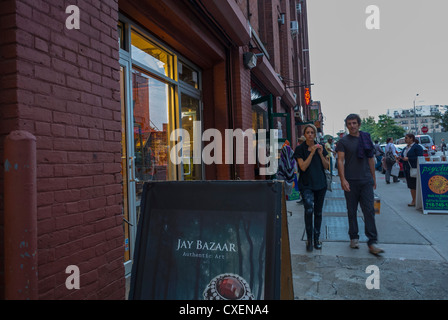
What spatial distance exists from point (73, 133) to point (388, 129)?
89500 millimetres

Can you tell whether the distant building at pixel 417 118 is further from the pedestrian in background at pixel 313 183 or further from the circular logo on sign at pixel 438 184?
the pedestrian in background at pixel 313 183

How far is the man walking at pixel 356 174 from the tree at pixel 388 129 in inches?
3334

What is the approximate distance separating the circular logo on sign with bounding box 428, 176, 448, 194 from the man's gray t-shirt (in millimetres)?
3050

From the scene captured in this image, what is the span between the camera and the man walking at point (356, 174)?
432 centimetres

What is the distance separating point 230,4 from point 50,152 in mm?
4174

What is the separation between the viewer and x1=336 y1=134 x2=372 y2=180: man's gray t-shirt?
4379 millimetres

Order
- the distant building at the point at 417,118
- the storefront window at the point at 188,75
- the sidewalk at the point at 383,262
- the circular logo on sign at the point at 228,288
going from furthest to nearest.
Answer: the distant building at the point at 417,118 → the storefront window at the point at 188,75 → the sidewalk at the point at 383,262 → the circular logo on sign at the point at 228,288

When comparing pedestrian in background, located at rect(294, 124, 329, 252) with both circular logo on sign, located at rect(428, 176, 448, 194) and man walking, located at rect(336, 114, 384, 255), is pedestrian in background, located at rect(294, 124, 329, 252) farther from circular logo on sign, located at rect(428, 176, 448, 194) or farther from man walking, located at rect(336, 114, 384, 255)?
circular logo on sign, located at rect(428, 176, 448, 194)

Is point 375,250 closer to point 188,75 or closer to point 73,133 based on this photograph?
point 73,133

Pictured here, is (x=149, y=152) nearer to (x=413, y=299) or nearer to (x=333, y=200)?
(x=413, y=299)

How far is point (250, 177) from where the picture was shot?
271 inches

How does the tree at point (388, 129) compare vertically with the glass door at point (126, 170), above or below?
above

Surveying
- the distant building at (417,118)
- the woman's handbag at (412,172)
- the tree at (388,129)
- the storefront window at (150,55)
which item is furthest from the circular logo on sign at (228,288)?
the distant building at (417,118)

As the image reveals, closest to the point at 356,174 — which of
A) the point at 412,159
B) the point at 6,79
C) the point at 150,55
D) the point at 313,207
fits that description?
the point at 313,207
